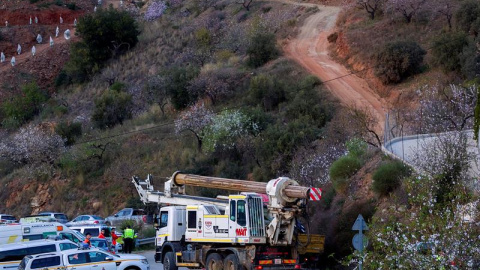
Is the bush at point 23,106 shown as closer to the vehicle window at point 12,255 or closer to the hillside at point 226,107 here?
the hillside at point 226,107

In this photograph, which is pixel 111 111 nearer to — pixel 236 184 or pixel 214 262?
pixel 236 184

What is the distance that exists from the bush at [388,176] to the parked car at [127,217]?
17412mm

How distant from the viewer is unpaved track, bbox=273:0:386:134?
45.7 m

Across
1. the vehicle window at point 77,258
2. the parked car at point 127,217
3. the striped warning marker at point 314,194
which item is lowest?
the parked car at point 127,217

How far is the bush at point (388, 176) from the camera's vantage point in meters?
23.6

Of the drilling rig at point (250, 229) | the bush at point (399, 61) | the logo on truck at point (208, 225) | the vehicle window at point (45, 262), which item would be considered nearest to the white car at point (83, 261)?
the vehicle window at point (45, 262)

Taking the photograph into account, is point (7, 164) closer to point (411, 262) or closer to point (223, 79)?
point (223, 79)

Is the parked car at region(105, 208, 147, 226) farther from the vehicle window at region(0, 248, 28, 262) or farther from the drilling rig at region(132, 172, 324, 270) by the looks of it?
the vehicle window at region(0, 248, 28, 262)

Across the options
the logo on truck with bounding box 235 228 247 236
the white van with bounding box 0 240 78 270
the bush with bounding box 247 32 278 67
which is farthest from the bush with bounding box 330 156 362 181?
the bush with bounding box 247 32 278 67

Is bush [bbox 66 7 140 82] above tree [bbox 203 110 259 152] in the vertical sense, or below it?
above

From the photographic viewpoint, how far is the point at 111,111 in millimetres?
56250

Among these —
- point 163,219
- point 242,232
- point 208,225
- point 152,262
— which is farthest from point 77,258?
point 152,262

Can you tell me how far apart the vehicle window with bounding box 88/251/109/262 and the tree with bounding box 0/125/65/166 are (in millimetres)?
29420

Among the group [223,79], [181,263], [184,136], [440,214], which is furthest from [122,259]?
[223,79]
